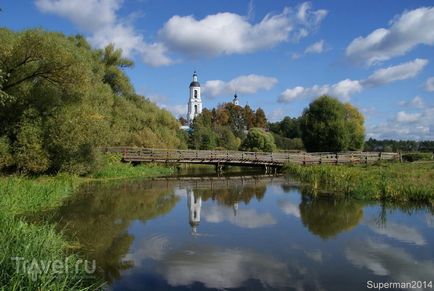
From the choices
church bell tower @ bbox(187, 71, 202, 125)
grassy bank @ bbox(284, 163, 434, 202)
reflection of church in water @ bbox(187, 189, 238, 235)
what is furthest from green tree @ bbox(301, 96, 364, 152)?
church bell tower @ bbox(187, 71, 202, 125)

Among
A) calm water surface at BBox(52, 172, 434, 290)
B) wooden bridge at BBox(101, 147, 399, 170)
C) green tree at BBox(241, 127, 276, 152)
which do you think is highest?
green tree at BBox(241, 127, 276, 152)

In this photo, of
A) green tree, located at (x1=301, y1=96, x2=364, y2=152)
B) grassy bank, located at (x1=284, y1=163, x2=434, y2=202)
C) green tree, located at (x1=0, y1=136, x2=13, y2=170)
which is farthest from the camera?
green tree, located at (x1=301, y1=96, x2=364, y2=152)

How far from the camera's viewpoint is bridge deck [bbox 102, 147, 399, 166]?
39562mm

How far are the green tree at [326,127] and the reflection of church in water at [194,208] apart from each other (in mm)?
35774

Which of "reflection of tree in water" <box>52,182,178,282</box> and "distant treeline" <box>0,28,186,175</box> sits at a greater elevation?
"distant treeline" <box>0,28,186,175</box>

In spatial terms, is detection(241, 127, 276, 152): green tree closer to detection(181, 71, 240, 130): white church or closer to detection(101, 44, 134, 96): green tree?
detection(101, 44, 134, 96): green tree

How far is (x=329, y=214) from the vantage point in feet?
52.5

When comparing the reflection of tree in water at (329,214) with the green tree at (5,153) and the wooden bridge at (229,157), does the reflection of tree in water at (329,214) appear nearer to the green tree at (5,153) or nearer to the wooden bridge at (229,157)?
the green tree at (5,153)

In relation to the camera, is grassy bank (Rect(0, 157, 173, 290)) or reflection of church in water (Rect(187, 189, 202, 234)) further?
reflection of church in water (Rect(187, 189, 202, 234))

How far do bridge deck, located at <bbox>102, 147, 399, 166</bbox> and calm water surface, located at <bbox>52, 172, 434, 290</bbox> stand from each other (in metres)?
19.2

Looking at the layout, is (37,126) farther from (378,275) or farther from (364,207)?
(378,275)

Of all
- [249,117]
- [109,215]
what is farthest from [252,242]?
[249,117]

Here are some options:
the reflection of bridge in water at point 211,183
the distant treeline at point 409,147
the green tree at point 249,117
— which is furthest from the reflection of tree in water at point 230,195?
the green tree at point 249,117

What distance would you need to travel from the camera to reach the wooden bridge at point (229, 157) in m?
39.6
